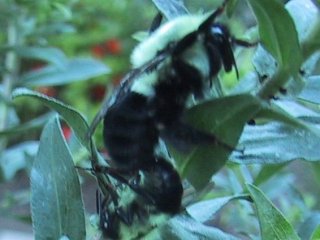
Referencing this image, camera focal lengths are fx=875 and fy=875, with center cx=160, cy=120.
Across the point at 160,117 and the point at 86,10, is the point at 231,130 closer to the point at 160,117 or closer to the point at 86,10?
the point at 160,117

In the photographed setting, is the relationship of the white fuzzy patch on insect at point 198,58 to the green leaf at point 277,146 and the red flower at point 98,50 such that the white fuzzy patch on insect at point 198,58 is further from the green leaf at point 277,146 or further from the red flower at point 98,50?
the red flower at point 98,50

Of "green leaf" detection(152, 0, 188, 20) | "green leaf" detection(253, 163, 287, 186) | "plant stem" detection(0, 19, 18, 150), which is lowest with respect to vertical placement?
"plant stem" detection(0, 19, 18, 150)

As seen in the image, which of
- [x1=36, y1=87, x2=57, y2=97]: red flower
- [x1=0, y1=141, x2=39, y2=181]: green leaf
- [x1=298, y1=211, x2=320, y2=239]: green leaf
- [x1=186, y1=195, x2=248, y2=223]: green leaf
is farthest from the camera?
[x1=36, y1=87, x2=57, y2=97]: red flower

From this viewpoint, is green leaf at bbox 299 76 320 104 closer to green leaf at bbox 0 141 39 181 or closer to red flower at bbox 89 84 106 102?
green leaf at bbox 0 141 39 181

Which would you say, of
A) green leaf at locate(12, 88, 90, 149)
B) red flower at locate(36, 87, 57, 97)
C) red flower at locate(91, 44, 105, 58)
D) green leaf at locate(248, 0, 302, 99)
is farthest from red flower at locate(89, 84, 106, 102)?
green leaf at locate(248, 0, 302, 99)

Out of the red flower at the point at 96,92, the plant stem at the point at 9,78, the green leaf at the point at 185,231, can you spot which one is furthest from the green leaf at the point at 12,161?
the red flower at the point at 96,92
